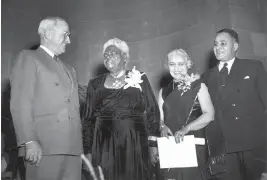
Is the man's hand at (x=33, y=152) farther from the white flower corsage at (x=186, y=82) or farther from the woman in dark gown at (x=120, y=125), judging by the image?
the white flower corsage at (x=186, y=82)

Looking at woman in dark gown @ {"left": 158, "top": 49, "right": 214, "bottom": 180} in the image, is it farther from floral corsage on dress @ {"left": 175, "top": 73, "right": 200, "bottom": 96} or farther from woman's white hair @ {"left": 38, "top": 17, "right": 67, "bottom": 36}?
woman's white hair @ {"left": 38, "top": 17, "right": 67, "bottom": 36}

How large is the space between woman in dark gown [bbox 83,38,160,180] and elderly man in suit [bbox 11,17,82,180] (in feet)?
0.51

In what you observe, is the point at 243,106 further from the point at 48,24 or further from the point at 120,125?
the point at 48,24

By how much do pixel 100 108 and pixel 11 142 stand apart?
555mm

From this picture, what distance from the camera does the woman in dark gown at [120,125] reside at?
2031 mm

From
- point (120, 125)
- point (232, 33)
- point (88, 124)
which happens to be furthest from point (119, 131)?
point (232, 33)

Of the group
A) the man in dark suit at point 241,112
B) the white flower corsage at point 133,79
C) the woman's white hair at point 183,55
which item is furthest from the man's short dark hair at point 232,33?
the white flower corsage at point 133,79

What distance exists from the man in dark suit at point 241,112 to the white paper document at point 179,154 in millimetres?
207

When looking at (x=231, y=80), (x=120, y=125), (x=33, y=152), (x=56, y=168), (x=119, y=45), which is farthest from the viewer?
(x=119, y=45)

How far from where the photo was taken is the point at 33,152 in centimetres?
163

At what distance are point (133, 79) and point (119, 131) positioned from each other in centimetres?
37

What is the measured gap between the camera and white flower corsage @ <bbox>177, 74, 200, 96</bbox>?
2.19m

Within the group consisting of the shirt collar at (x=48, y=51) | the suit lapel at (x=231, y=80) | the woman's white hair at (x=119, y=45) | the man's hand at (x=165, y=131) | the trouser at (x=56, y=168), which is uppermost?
the woman's white hair at (x=119, y=45)

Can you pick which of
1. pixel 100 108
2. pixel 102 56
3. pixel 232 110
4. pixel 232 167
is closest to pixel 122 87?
pixel 100 108
